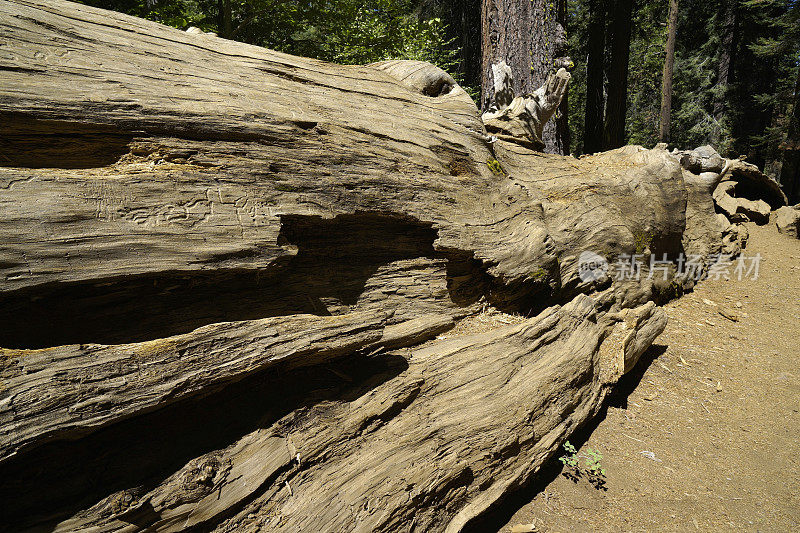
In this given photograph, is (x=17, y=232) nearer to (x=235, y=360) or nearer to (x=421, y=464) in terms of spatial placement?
(x=235, y=360)

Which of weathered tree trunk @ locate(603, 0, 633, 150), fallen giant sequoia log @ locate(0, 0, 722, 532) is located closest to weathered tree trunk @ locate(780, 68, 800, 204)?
weathered tree trunk @ locate(603, 0, 633, 150)

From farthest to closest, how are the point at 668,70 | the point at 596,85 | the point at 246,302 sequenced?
the point at 668,70
the point at 596,85
the point at 246,302

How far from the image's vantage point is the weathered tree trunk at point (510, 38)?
622 centimetres

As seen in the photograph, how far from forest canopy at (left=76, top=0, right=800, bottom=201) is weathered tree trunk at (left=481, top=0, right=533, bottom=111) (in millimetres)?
43

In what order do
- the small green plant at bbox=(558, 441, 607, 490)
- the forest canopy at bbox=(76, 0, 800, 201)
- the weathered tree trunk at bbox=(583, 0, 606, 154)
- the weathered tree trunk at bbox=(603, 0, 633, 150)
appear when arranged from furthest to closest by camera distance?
the weathered tree trunk at bbox=(583, 0, 606, 154) → the forest canopy at bbox=(76, 0, 800, 201) → the weathered tree trunk at bbox=(603, 0, 633, 150) → the small green plant at bbox=(558, 441, 607, 490)

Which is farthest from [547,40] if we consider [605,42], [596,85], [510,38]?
[605,42]

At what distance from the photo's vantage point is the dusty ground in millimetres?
3219

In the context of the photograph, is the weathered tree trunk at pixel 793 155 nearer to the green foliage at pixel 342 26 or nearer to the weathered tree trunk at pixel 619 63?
the weathered tree trunk at pixel 619 63

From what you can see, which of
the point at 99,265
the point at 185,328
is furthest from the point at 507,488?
the point at 99,265

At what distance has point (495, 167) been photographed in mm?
4301

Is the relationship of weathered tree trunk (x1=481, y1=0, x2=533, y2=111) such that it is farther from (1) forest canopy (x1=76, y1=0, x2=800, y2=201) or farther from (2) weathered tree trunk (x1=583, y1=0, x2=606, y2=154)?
(2) weathered tree trunk (x1=583, y1=0, x2=606, y2=154)

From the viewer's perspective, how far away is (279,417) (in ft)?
7.76

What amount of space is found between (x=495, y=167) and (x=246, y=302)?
2847 millimetres

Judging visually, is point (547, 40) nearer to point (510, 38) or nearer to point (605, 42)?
point (510, 38)
